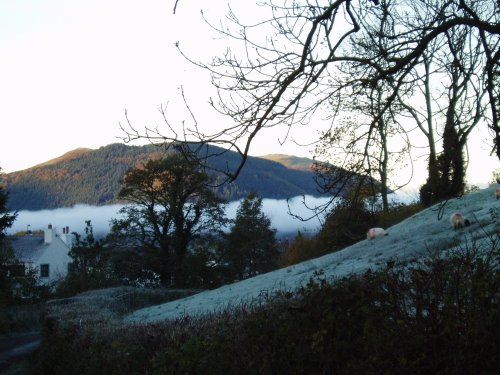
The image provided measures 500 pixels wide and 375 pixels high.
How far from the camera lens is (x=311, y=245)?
1363 inches

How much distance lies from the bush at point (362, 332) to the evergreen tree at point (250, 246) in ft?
110

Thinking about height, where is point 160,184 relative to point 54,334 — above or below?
above

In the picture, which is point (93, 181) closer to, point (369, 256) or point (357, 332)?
point (369, 256)

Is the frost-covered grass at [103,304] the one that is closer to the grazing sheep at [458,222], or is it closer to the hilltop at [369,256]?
the hilltop at [369,256]

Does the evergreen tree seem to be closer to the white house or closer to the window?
the white house

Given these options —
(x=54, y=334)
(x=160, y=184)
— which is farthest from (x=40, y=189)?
(x=54, y=334)

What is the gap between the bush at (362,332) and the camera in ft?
14.3

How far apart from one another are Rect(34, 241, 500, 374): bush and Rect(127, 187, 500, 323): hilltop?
2442 mm

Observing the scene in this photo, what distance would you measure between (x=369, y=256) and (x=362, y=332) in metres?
9.68

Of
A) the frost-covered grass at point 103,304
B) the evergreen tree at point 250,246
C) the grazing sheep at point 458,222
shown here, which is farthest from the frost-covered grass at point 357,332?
the evergreen tree at point 250,246

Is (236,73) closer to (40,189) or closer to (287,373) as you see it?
(287,373)

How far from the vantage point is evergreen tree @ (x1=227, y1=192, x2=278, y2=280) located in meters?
40.8

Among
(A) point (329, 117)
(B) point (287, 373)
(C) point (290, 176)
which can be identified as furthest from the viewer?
(C) point (290, 176)

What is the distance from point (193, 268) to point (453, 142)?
30.1 m
